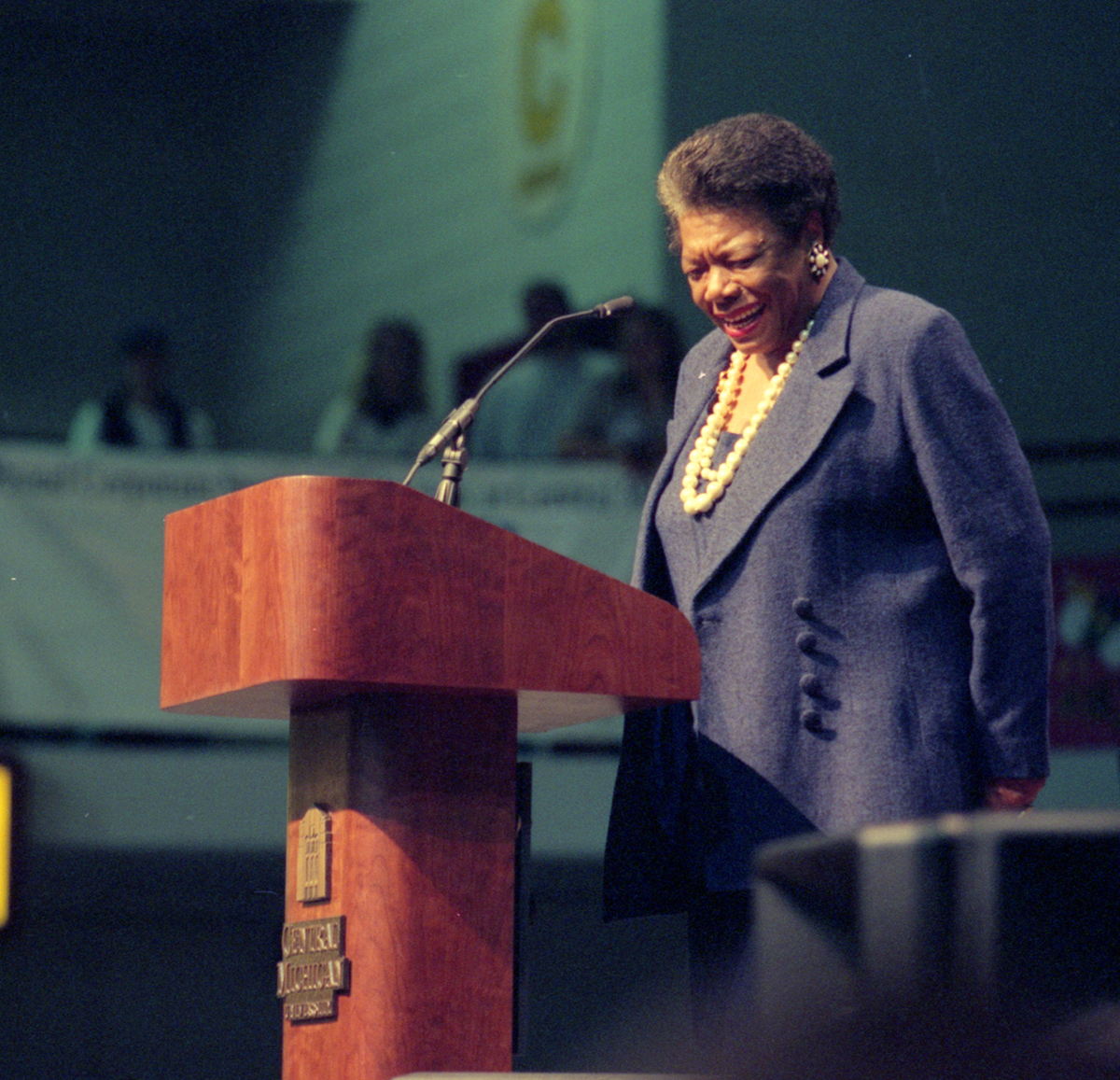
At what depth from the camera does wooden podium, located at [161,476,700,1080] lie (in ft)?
4.92

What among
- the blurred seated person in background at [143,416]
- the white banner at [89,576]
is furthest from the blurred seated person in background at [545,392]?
the blurred seated person in background at [143,416]

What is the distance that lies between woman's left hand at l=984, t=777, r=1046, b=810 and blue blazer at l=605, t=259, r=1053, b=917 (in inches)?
0.6

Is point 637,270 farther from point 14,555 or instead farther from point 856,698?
point 856,698

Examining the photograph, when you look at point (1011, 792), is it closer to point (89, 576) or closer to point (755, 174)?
point (755, 174)

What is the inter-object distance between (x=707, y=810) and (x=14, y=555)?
2733 mm

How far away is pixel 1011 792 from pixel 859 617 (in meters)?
0.21

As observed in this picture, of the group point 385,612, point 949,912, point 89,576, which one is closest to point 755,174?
point 385,612

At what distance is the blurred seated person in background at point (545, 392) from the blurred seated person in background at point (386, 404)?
17cm

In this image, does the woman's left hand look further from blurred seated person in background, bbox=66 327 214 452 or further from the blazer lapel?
blurred seated person in background, bbox=66 327 214 452

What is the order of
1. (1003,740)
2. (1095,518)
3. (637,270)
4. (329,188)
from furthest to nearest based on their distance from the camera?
(329,188) < (637,270) < (1095,518) < (1003,740)

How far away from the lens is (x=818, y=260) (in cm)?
186

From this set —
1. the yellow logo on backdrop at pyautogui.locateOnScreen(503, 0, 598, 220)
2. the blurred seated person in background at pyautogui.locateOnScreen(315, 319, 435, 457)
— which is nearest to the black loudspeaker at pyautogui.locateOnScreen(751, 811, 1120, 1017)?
the blurred seated person in background at pyautogui.locateOnScreen(315, 319, 435, 457)

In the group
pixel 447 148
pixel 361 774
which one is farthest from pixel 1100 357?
pixel 361 774

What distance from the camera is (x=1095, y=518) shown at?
4.43 m
